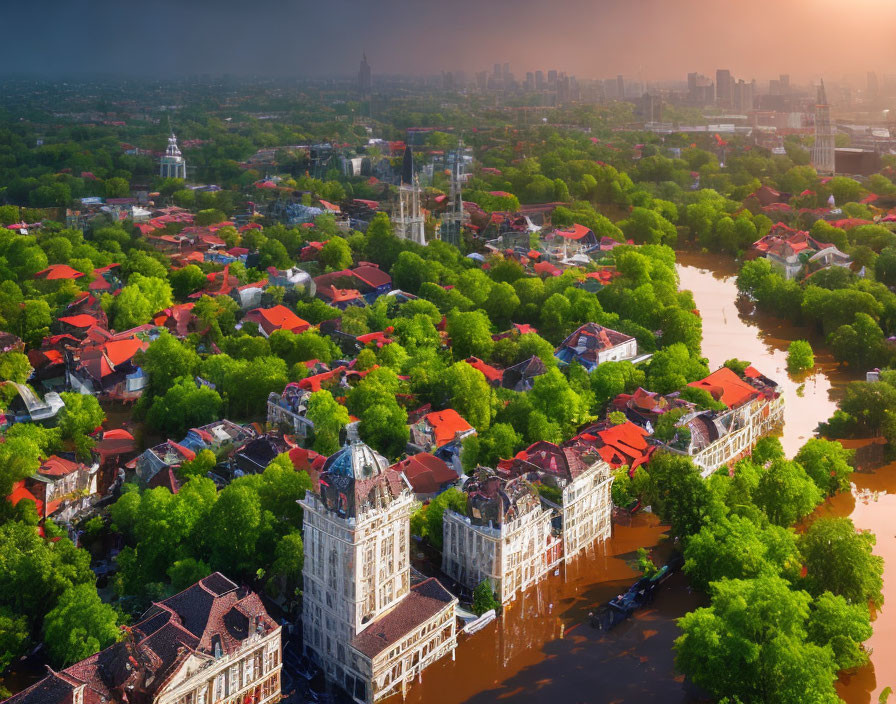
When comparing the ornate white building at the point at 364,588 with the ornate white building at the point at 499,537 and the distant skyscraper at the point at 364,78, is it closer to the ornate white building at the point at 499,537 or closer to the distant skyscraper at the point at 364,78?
the ornate white building at the point at 499,537

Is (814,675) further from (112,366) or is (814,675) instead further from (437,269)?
(437,269)

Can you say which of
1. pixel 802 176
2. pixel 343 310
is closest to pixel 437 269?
pixel 343 310

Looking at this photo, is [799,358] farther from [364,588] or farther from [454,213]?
[454,213]

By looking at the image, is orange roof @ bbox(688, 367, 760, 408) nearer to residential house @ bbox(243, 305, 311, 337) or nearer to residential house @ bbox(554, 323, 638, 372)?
residential house @ bbox(554, 323, 638, 372)

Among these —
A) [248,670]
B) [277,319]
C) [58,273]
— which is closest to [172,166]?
[58,273]

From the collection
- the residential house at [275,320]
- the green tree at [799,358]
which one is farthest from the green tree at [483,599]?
the green tree at [799,358]
